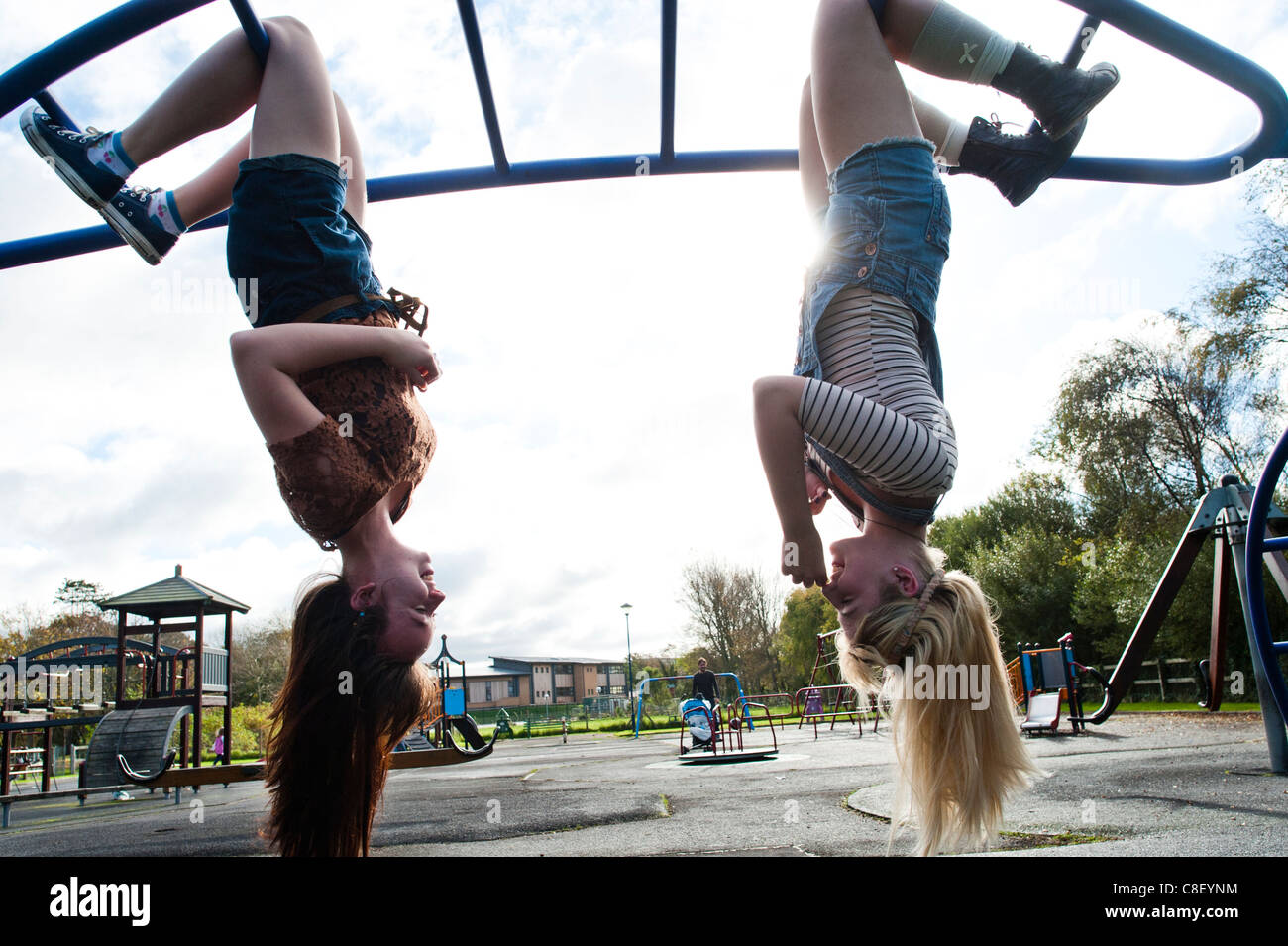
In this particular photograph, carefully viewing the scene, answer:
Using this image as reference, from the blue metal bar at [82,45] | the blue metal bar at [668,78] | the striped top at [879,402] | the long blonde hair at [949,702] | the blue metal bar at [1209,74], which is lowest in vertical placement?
the long blonde hair at [949,702]

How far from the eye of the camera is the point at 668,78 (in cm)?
282

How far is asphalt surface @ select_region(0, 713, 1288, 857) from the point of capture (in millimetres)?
3482

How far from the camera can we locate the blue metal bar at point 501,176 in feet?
10.4

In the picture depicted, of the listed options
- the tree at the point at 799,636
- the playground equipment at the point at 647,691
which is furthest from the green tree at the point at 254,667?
the tree at the point at 799,636

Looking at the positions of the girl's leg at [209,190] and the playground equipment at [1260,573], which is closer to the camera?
the girl's leg at [209,190]

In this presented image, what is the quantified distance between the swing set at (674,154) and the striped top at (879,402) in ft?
3.42

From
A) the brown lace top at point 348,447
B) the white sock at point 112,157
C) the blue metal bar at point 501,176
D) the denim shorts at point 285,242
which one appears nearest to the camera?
the brown lace top at point 348,447

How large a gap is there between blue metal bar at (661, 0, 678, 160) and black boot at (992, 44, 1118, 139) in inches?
39.7

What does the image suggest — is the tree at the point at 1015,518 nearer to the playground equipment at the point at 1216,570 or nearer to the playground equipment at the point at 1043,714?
the playground equipment at the point at 1043,714

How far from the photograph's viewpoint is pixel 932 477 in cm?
195

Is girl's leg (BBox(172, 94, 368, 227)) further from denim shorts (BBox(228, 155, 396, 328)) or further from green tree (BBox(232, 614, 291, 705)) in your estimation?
green tree (BBox(232, 614, 291, 705))
